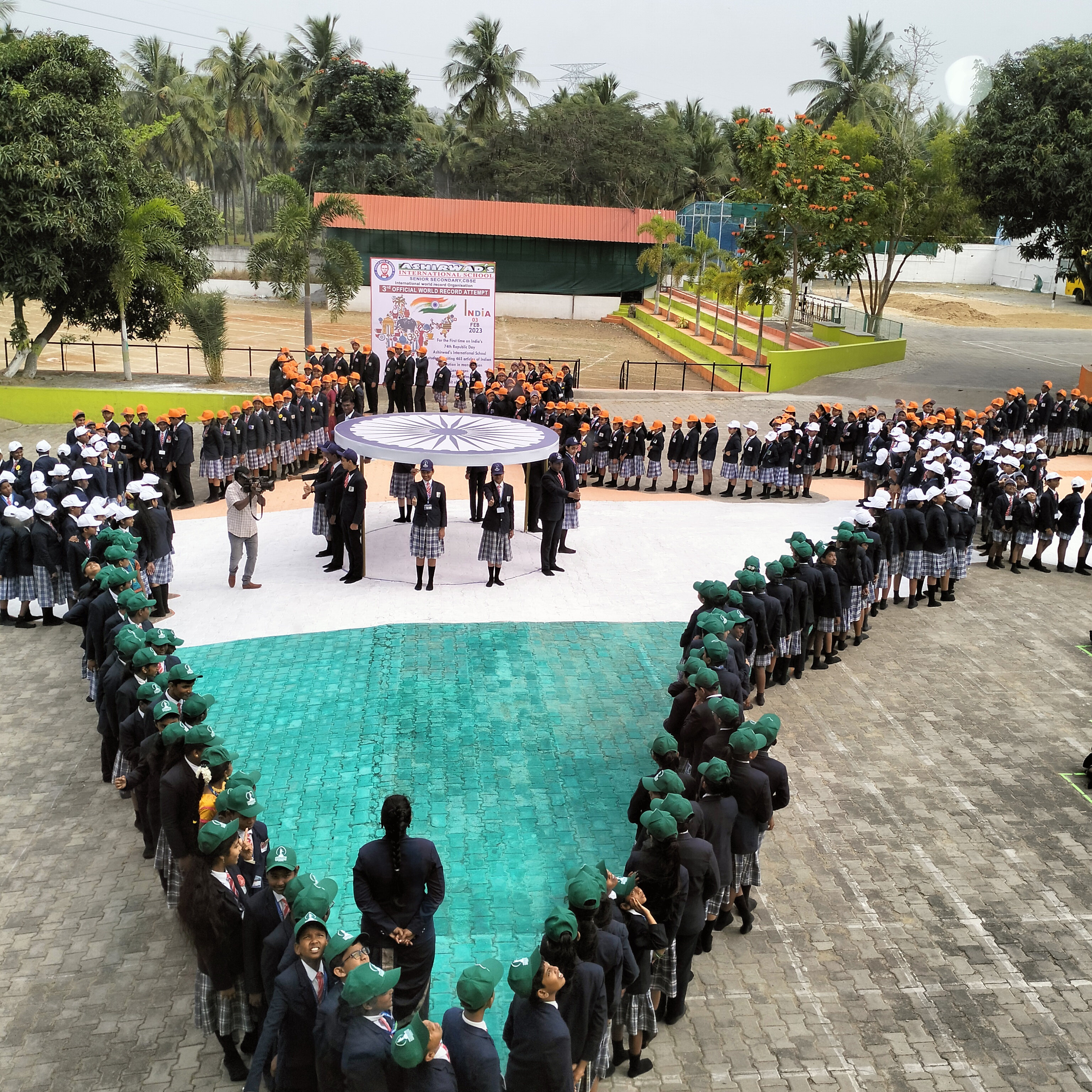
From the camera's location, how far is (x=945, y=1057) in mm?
6070

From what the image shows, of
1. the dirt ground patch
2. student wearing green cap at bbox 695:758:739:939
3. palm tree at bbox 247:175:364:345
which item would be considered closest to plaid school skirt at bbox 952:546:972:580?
student wearing green cap at bbox 695:758:739:939

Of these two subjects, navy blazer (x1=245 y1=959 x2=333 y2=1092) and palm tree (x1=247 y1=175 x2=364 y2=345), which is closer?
navy blazer (x1=245 y1=959 x2=333 y2=1092)

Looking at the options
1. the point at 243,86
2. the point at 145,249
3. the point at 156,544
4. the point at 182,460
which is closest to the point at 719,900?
the point at 156,544

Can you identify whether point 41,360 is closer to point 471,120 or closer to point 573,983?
point 573,983

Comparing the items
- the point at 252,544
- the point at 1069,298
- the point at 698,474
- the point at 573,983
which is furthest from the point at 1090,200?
the point at 1069,298

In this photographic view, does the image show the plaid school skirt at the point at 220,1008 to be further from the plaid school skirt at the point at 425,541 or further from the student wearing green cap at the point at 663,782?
the plaid school skirt at the point at 425,541

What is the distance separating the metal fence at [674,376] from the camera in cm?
2914

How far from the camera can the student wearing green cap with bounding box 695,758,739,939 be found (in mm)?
6555

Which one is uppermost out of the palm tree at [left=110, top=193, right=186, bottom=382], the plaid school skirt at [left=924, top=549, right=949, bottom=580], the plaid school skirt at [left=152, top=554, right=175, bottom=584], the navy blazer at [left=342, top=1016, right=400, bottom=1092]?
the palm tree at [left=110, top=193, right=186, bottom=382]

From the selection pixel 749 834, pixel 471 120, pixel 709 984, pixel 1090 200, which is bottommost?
pixel 709 984

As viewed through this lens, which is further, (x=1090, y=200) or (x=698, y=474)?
(x=1090, y=200)

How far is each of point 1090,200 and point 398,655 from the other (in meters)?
23.2

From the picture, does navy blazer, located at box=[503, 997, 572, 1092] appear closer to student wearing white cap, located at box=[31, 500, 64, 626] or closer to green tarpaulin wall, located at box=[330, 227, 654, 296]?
student wearing white cap, located at box=[31, 500, 64, 626]

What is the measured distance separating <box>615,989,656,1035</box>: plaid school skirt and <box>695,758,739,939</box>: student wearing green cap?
2.69 feet
